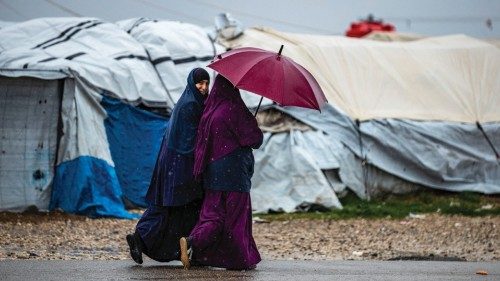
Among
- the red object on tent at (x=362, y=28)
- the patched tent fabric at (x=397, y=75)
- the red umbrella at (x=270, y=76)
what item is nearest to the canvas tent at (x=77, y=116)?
the patched tent fabric at (x=397, y=75)

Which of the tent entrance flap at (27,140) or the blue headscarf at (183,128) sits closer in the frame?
the blue headscarf at (183,128)

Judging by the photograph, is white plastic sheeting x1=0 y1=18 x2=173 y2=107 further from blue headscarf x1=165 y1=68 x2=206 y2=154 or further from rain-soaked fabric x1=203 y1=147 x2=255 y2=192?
rain-soaked fabric x1=203 y1=147 x2=255 y2=192

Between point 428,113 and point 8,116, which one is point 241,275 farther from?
point 428,113

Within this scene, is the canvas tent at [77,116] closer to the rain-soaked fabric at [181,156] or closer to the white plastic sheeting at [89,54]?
the white plastic sheeting at [89,54]

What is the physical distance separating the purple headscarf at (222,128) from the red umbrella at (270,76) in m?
0.20

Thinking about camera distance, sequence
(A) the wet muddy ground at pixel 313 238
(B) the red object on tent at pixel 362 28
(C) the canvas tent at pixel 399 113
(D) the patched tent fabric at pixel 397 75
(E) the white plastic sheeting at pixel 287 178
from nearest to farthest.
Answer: (A) the wet muddy ground at pixel 313 238 → (E) the white plastic sheeting at pixel 287 178 → (C) the canvas tent at pixel 399 113 → (D) the patched tent fabric at pixel 397 75 → (B) the red object on tent at pixel 362 28

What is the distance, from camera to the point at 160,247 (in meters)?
8.05

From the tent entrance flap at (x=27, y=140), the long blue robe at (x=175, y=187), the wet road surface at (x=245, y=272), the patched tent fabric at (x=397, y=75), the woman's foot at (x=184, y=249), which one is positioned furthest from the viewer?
the patched tent fabric at (x=397, y=75)

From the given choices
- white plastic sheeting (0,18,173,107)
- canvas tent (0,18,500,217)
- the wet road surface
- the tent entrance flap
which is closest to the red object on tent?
canvas tent (0,18,500,217)

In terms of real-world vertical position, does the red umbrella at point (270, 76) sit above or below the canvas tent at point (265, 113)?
above

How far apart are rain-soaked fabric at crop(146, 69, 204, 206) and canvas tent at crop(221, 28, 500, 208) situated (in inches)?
308

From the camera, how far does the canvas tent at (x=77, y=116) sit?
13.6 meters

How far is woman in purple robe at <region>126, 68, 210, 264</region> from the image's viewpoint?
7977 mm

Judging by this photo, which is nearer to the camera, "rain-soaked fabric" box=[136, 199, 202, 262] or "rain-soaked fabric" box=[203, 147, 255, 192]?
"rain-soaked fabric" box=[203, 147, 255, 192]
